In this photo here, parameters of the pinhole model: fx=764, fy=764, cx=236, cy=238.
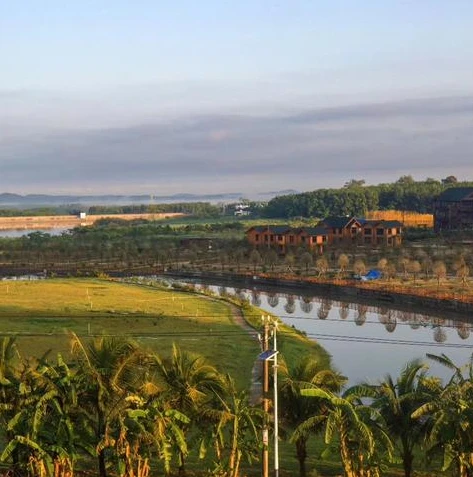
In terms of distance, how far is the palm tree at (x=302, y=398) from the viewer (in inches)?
572

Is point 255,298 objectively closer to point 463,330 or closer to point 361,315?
point 361,315

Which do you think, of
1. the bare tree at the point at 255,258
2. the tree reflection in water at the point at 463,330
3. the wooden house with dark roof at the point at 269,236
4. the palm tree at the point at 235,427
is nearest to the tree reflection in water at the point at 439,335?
the tree reflection in water at the point at 463,330

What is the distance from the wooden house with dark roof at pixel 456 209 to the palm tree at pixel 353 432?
7858cm

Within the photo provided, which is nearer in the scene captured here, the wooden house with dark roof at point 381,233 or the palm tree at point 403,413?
the palm tree at point 403,413

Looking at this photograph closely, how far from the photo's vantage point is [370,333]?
3781 cm

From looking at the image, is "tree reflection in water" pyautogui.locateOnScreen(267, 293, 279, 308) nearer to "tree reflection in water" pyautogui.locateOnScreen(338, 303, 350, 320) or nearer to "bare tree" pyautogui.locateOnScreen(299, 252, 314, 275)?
"tree reflection in water" pyautogui.locateOnScreen(338, 303, 350, 320)

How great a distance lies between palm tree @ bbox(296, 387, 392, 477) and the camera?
13.5 m

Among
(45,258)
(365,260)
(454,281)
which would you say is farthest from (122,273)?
(454,281)

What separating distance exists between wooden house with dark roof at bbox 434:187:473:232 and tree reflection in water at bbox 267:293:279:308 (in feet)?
138

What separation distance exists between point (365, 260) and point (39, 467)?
53.9m

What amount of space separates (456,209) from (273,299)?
47.5 m

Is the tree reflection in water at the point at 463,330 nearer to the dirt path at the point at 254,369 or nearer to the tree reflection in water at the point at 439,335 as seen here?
the tree reflection in water at the point at 439,335

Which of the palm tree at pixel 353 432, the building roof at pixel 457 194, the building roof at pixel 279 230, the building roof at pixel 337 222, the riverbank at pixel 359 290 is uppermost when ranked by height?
the building roof at pixel 457 194

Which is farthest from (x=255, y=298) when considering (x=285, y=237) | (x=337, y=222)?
(x=337, y=222)
